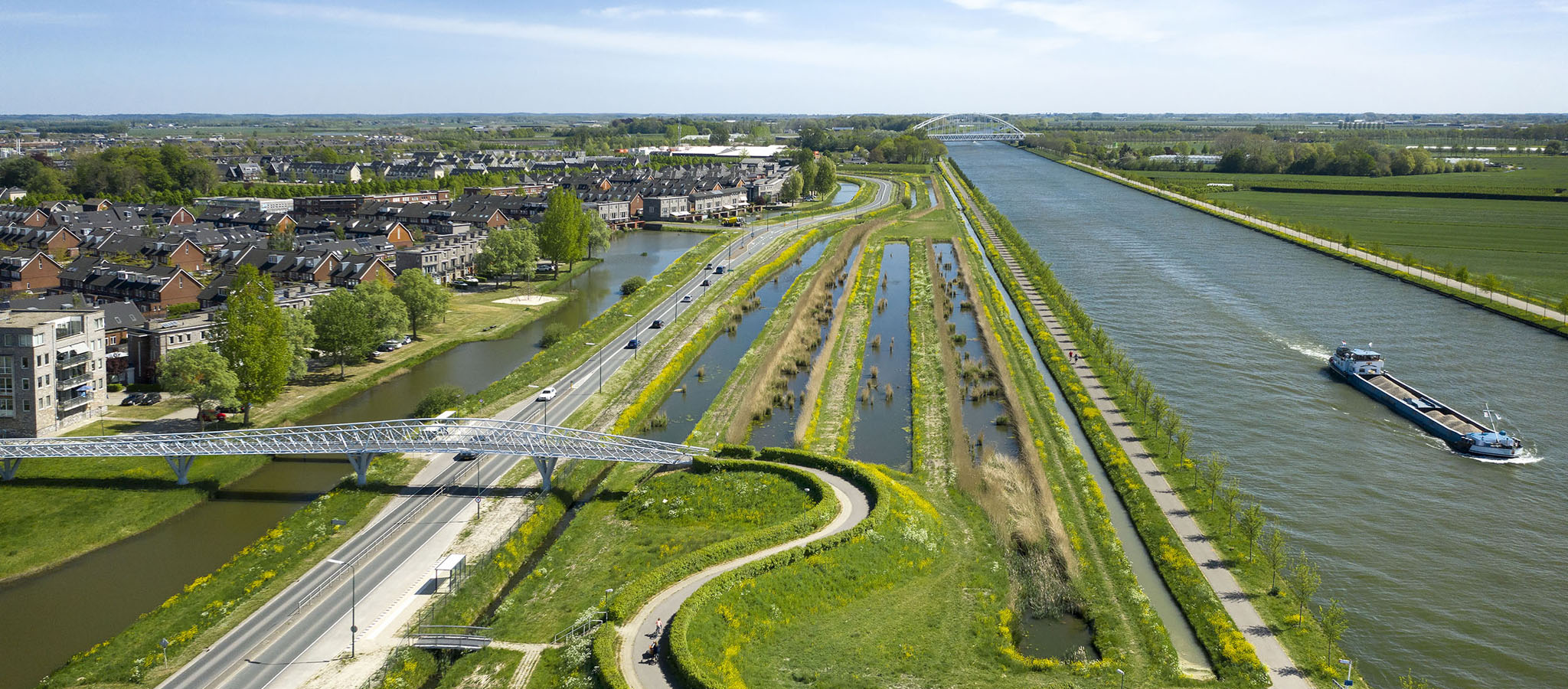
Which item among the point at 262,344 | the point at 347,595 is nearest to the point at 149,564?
the point at 347,595

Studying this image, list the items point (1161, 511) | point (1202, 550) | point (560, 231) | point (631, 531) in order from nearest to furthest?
point (1202, 550)
point (631, 531)
point (1161, 511)
point (560, 231)

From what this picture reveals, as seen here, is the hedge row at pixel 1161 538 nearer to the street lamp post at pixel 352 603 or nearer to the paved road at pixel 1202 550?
the paved road at pixel 1202 550

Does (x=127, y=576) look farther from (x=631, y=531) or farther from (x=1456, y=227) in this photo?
(x=1456, y=227)

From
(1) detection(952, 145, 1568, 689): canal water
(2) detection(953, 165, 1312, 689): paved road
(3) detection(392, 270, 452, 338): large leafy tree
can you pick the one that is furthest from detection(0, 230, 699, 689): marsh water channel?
(1) detection(952, 145, 1568, 689): canal water

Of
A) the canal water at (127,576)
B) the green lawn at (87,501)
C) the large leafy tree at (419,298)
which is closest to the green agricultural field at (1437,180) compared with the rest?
the large leafy tree at (419,298)

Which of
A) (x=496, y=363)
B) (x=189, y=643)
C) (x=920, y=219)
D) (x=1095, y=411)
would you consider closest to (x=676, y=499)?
(x=189, y=643)
